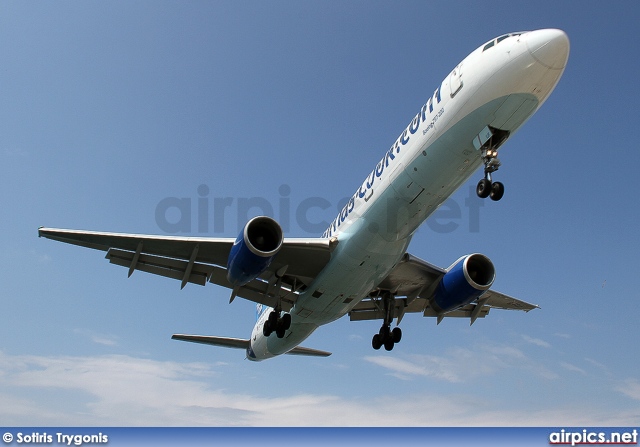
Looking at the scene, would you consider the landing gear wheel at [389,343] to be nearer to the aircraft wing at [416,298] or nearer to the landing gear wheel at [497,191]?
the aircraft wing at [416,298]

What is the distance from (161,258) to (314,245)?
17.7 ft

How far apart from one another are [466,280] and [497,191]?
6.02 metres

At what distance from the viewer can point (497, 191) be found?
13.2 metres

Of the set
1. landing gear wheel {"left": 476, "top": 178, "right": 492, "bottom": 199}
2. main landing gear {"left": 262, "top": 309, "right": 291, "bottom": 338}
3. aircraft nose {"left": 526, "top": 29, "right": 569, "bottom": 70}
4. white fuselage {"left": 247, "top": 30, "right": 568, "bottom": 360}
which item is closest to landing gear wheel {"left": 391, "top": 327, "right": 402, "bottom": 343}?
white fuselage {"left": 247, "top": 30, "right": 568, "bottom": 360}

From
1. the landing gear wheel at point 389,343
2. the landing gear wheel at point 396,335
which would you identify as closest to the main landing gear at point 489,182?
the landing gear wheel at point 396,335

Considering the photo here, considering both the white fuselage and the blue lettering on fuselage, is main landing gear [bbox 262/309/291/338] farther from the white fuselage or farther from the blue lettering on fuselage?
the blue lettering on fuselage

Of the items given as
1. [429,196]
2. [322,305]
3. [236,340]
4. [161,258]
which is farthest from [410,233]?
[236,340]

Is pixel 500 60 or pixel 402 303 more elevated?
pixel 500 60

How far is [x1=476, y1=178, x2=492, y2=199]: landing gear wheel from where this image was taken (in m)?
13.2

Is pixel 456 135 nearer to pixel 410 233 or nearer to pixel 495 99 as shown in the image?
pixel 495 99

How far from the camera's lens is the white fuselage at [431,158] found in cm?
1209

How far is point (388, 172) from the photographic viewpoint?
15.3 meters

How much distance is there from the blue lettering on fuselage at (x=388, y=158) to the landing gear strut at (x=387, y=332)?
4.25 m

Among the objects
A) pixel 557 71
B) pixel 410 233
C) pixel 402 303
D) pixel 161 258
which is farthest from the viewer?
pixel 402 303
